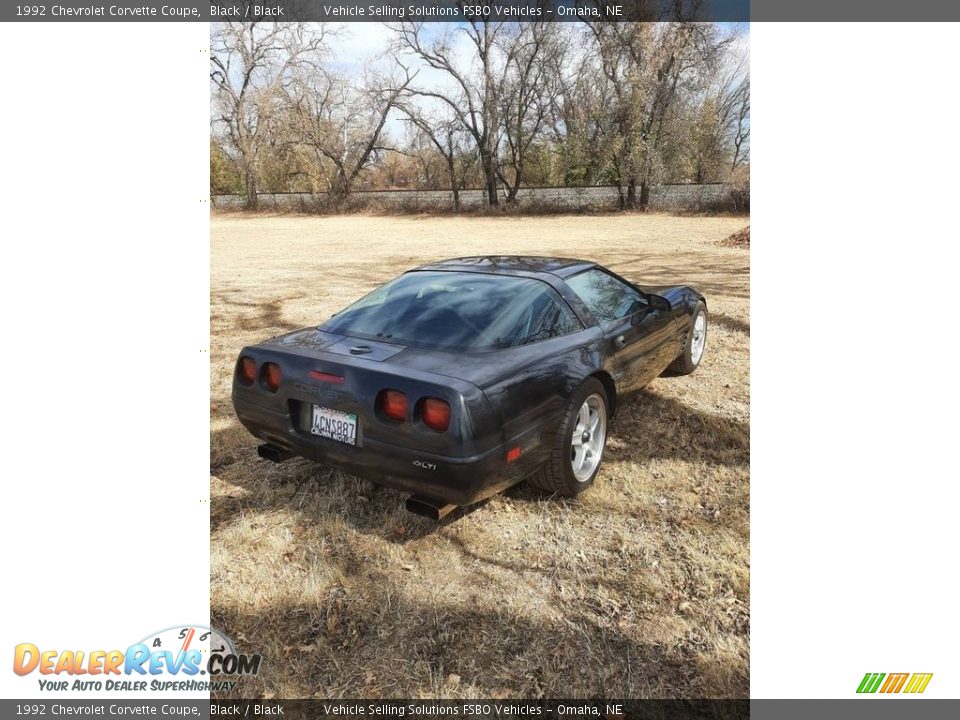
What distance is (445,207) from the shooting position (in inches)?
1099

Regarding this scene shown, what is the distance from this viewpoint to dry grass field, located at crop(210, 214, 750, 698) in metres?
2.20

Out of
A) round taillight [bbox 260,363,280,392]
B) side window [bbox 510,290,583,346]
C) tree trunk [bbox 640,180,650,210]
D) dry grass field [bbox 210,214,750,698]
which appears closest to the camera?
dry grass field [bbox 210,214,750,698]

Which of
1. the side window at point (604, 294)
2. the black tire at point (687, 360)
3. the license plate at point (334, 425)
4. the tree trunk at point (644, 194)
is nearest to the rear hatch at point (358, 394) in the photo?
the license plate at point (334, 425)

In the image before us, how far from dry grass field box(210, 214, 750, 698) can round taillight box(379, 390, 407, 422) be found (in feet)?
2.32

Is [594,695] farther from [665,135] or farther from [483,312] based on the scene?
[665,135]

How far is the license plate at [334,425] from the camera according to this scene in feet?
8.83

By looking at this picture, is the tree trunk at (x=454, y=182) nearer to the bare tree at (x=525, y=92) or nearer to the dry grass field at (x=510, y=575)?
the bare tree at (x=525, y=92)

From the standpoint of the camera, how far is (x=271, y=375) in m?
2.99

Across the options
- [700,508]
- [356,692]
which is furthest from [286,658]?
[700,508]

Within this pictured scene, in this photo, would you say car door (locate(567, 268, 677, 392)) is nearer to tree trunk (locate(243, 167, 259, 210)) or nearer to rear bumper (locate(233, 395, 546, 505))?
rear bumper (locate(233, 395, 546, 505))

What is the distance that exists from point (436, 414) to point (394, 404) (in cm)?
21

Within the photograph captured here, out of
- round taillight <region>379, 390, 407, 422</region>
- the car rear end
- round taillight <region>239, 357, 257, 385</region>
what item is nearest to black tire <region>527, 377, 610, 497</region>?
the car rear end

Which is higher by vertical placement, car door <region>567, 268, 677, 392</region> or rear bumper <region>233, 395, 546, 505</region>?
car door <region>567, 268, 677, 392</region>

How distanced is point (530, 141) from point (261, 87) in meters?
11.8
